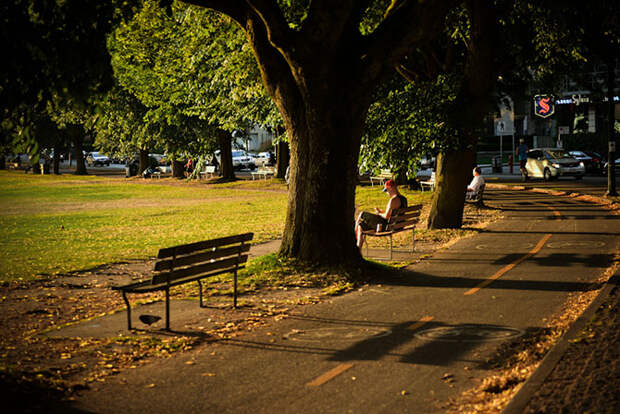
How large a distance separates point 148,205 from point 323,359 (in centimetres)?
2710

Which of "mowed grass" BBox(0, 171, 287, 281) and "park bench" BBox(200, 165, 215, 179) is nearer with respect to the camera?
"mowed grass" BBox(0, 171, 287, 281)


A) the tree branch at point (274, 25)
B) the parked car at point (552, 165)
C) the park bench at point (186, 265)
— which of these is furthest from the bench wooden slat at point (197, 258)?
the parked car at point (552, 165)

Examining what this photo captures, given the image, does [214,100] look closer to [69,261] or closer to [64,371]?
[69,261]

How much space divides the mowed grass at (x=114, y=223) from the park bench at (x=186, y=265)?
480 cm

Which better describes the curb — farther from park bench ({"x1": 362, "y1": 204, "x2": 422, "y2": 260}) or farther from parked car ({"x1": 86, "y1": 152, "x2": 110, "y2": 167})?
parked car ({"x1": 86, "y1": 152, "x2": 110, "y2": 167})

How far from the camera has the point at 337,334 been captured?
28.2ft

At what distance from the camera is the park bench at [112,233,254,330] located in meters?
8.91

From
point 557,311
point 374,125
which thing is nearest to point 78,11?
point 557,311

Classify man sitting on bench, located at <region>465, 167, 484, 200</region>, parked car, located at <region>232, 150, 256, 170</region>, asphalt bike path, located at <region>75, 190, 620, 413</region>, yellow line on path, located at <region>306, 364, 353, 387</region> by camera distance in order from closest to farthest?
asphalt bike path, located at <region>75, 190, 620, 413</region>, yellow line on path, located at <region>306, 364, 353, 387</region>, man sitting on bench, located at <region>465, 167, 484, 200</region>, parked car, located at <region>232, 150, 256, 170</region>

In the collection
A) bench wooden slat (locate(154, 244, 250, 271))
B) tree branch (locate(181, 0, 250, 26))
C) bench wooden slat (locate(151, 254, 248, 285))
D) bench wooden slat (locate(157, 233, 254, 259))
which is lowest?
bench wooden slat (locate(151, 254, 248, 285))

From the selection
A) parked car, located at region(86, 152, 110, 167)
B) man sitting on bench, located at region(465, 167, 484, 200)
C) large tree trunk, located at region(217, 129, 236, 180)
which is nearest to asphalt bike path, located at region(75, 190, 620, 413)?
man sitting on bench, located at region(465, 167, 484, 200)

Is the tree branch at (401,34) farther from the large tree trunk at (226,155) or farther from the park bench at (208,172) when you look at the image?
the park bench at (208,172)

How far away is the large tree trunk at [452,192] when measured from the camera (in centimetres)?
1941

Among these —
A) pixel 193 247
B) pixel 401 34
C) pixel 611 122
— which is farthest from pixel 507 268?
pixel 611 122
